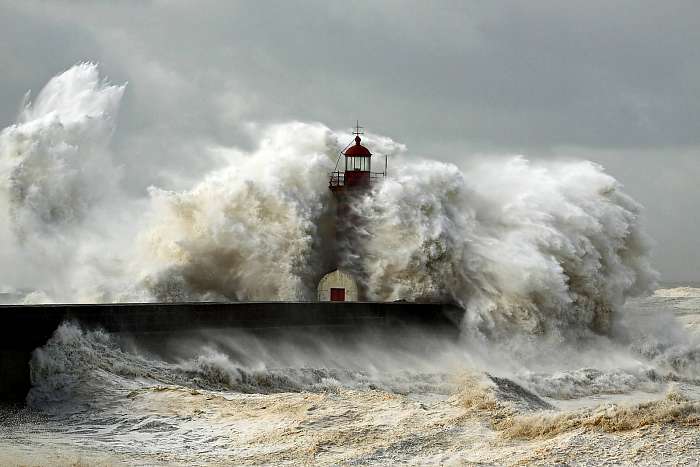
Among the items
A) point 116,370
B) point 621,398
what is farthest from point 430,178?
point 116,370

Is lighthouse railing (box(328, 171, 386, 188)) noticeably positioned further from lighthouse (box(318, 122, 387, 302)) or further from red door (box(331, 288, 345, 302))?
red door (box(331, 288, 345, 302))

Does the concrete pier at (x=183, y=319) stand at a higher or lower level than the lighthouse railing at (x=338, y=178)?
lower

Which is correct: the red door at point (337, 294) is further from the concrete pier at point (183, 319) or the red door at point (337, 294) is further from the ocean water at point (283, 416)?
the ocean water at point (283, 416)

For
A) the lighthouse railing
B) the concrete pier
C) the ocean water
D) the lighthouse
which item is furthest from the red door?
the ocean water

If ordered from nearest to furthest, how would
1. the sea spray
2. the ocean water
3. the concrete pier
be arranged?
the ocean water < the concrete pier < the sea spray

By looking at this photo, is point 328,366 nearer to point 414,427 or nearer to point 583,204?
point 414,427

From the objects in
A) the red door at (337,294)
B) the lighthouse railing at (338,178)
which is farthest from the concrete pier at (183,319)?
the lighthouse railing at (338,178)

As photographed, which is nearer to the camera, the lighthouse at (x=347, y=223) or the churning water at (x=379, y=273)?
the churning water at (x=379, y=273)
